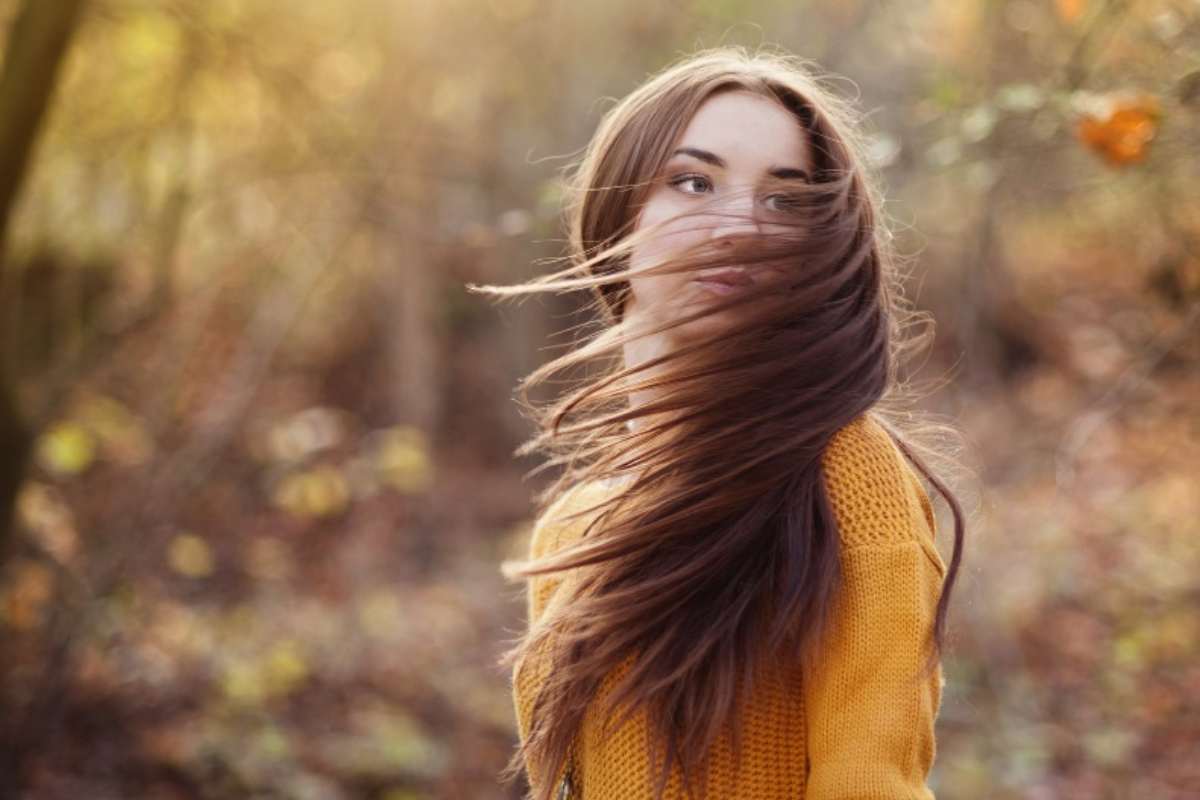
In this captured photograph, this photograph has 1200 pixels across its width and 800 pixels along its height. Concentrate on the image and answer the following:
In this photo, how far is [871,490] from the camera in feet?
5.20

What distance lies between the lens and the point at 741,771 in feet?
5.36

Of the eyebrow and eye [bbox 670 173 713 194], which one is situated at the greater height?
the eyebrow

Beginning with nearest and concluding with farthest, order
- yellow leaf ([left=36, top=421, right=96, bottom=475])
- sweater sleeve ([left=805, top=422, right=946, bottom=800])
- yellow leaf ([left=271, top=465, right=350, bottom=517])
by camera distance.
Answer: sweater sleeve ([left=805, top=422, right=946, bottom=800])
yellow leaf ([left=36, top=421, right=96, bottom=475])
yellow leaf ([left=271, top=465, right=350, bottom=517])

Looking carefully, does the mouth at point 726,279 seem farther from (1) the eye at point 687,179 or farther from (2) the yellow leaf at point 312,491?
(2) the yellow leaf at point 312,491

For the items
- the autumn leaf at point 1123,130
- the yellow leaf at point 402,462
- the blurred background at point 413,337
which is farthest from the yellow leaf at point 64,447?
the autumn leaf at point 1123,130

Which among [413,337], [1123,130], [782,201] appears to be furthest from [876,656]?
[413,337]

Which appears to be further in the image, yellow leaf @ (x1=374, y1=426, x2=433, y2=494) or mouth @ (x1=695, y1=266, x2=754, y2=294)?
yellow leaf @ (x1=374, y1=426, x2=433, y2=494)

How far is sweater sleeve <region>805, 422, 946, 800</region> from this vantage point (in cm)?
146

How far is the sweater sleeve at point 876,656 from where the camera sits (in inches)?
57.6

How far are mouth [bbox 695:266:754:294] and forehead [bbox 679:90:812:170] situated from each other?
0.18 meters

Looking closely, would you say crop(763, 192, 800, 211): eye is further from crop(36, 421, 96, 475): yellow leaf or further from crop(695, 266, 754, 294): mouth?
crop(36, 421, 96, 475): yellow leaf

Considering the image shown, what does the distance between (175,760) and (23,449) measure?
1.87 meters

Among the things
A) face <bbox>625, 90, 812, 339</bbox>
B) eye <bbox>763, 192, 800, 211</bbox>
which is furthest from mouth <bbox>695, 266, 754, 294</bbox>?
eye <bbox>763, 192, 800, 211</bbox>

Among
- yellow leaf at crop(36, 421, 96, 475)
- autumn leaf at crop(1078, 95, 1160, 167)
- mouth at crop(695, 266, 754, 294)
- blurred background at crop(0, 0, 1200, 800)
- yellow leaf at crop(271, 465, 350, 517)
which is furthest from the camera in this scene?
yellow leaf at crop(271, 465, 350, 517)
